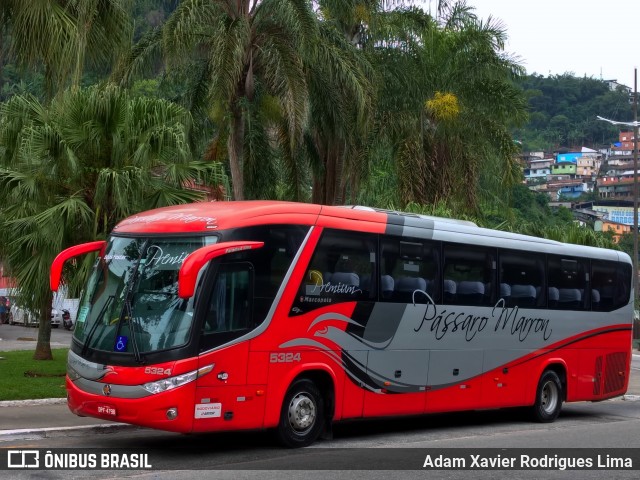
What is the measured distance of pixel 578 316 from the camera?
62.8ft

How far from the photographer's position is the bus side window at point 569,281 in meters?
18.5

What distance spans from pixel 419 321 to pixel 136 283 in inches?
194

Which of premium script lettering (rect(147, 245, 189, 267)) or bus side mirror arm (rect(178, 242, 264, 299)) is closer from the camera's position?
bus side mirror arm (rect(178, 242, 264, 299))

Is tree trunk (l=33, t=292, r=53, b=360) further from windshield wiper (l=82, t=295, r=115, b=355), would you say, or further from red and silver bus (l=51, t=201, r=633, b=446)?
windshield wiper (l=82, t=295, r=115, b=355)

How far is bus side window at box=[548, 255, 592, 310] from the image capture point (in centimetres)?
1850

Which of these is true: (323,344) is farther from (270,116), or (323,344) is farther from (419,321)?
(270,116)

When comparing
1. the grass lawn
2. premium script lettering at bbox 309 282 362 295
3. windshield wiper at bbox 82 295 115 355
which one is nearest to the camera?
windshield wiper at bbox 82 295 115 355

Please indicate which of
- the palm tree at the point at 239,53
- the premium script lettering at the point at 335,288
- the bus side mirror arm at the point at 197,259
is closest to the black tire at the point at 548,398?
the premium script lettering at the point at 335,288

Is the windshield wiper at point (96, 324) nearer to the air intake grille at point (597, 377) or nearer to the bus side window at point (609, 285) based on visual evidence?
the bus side window at point (609, 285)

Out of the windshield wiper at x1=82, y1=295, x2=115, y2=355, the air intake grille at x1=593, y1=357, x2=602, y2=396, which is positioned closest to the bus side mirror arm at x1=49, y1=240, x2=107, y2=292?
the windshield wiper at x1=82, y1=295, x2=115, y2=355

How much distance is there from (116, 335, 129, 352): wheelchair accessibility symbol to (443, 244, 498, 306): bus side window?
19.2 ft

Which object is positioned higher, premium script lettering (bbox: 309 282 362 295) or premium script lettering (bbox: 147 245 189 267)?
premium script lettering (bbox: 147 245 189 267)

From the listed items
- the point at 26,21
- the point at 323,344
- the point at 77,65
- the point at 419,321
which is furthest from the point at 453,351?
the point at 26,21

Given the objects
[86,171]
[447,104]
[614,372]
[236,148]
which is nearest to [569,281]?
[614,372]
